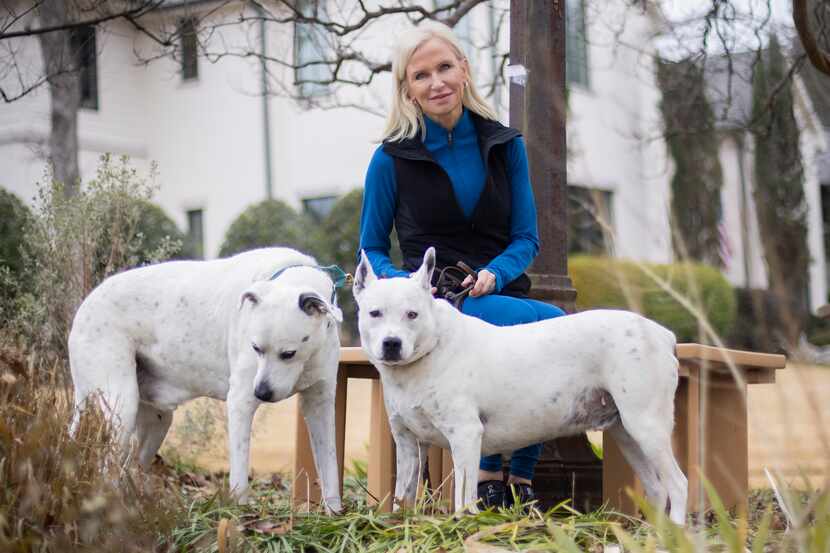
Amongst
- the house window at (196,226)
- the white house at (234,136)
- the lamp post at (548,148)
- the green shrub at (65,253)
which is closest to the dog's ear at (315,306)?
the lamp post at (548,148)

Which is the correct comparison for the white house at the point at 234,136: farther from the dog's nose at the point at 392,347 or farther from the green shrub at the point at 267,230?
the dog's nose at the point at 392,347

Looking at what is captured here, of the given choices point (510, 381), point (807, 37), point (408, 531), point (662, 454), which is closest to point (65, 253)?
point (510, 381)

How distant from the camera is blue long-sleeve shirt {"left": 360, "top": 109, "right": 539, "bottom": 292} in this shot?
14.6 ft

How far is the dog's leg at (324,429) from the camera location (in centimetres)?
427

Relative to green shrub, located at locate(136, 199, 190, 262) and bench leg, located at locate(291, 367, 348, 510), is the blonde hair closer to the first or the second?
bench leg, located at locate(291, 367, 348, 510)

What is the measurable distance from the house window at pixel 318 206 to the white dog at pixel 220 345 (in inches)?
589

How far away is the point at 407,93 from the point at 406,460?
1685 millimetres

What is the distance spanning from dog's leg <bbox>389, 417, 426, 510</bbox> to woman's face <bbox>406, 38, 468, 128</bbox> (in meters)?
1.44

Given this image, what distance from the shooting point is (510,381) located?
3852mm

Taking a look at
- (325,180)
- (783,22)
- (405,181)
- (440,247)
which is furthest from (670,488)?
(325,180)

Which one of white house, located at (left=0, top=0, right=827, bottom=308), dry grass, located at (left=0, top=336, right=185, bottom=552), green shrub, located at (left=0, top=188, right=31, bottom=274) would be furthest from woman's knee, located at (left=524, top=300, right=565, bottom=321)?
white house, located at (left=0, top=0, right=827, bottom=308)

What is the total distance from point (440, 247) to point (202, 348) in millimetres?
1182

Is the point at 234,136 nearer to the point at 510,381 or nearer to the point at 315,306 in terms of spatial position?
the point at 315,306

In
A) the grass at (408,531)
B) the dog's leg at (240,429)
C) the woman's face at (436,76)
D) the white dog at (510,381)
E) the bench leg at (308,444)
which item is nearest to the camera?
the grass at (408,531)
